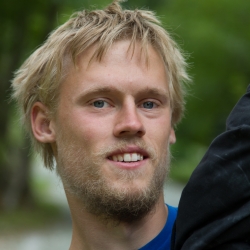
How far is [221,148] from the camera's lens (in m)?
2.63

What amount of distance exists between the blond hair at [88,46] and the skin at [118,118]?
0.06 metres

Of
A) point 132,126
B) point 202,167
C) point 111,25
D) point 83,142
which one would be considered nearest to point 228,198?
point 202,167

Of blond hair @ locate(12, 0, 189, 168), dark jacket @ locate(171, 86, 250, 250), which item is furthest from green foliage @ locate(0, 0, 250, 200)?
dark jacket @ locate(171, 86, 250, 250)

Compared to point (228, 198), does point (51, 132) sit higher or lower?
lower

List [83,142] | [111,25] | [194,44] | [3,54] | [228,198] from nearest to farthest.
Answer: [228,198] → [83,142] → [111,25] → [194,44] → [3,54]

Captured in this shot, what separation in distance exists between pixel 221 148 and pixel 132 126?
1.91ft

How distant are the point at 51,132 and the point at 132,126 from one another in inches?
28.8

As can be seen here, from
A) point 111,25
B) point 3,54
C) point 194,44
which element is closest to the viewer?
point 111,25

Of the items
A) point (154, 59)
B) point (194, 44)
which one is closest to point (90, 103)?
point (154, 59)

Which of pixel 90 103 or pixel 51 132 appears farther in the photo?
pixel 51 132

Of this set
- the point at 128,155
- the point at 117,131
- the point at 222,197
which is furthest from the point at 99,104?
the point at 222,197

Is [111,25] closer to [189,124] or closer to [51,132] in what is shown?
[51,132]

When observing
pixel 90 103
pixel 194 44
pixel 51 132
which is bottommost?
pixel 194 44

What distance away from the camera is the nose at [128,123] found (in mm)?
3067
